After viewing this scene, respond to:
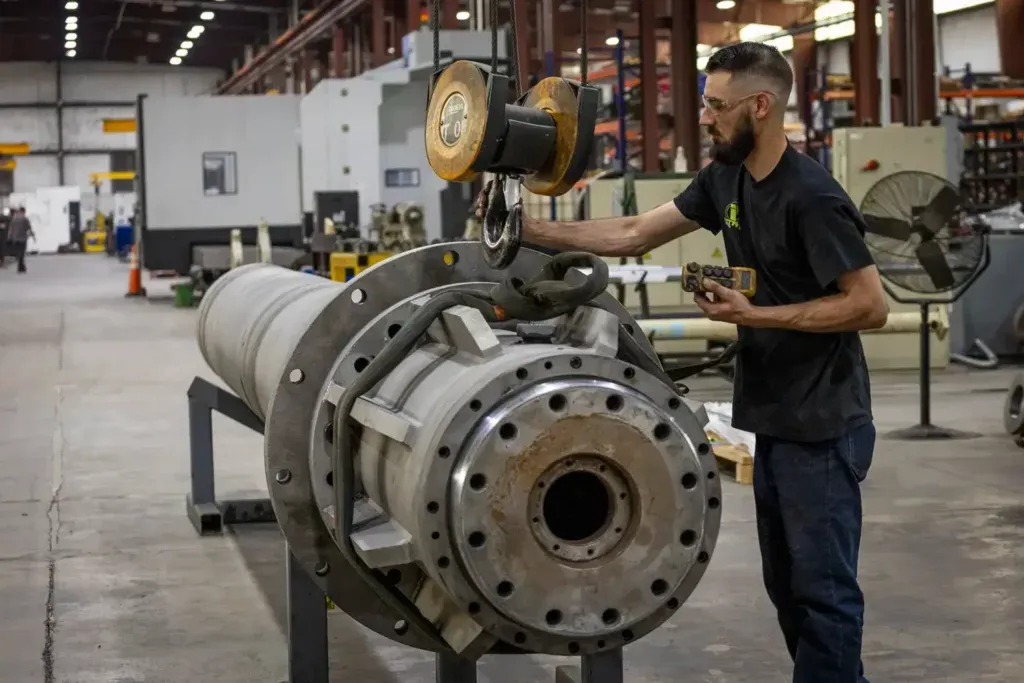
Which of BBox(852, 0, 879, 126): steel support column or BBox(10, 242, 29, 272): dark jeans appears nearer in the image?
BBox(852, 0, 879, 126): steel support column

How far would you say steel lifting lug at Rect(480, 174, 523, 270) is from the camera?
2.45 metres

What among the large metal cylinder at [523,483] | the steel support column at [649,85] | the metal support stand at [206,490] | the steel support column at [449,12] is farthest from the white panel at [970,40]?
the large metal cylinder at [523,483]

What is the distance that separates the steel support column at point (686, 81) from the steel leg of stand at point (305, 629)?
9.67 metres

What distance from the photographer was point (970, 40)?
68.3 ft

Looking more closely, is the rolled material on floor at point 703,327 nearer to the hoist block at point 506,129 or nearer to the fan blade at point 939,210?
the fan blade at point 939,210

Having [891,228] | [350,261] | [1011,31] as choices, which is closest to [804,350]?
[891,228]

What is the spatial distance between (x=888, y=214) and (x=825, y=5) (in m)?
11.6

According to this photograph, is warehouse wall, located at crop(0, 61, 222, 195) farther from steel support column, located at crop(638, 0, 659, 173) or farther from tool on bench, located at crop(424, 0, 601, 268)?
tool on bench, located at crop(424, 0, 601, 268)

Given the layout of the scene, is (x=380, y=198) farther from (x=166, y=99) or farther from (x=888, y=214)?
(x=888, y=214)

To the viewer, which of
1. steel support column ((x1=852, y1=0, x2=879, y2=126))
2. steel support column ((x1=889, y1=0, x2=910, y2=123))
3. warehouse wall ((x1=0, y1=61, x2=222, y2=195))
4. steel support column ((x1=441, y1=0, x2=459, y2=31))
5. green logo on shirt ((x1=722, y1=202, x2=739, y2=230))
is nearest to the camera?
green logo on shirt ((x1=722, y1=202, x2=739, y2=230))

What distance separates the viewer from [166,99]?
15203 mm

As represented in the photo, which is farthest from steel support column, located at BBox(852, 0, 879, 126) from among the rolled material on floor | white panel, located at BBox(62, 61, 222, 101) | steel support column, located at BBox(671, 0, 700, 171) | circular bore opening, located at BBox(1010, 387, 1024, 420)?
white panel, located at BBox(62, 61, 222, 101)

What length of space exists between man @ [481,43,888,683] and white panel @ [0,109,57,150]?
36.3m

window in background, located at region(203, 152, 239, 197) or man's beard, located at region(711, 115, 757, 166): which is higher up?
window in background, located at region(203, 152, 239, 197)
